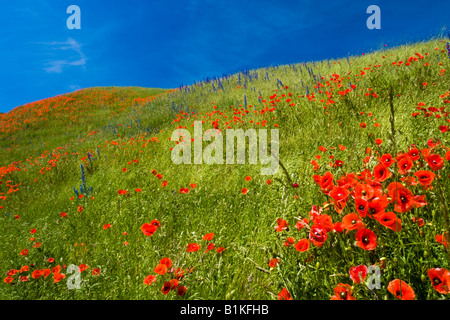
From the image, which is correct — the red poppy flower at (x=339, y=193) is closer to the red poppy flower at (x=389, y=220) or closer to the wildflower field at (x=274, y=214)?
the wildflower field at (x=274, y=214)

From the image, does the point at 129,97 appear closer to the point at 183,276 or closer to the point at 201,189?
the point at 201,189

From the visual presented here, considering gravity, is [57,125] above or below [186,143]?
above

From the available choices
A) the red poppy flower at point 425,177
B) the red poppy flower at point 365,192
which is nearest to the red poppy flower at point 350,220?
the red poppy flower at point 365,192

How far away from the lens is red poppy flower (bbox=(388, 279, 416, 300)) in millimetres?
872

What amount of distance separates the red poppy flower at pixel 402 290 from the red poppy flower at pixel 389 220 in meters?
0.21

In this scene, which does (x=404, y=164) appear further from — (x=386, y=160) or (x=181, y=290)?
(x=181, y=290)

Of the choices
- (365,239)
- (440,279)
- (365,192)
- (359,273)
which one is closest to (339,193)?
(365,192)

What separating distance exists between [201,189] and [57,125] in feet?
53.7

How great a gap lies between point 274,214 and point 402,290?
131 centimetres

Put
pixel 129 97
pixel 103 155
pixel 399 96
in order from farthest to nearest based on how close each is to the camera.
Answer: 1. pixel 129 97
2. pixel 103 155
3. pixel 399 96

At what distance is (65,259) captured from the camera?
230cm

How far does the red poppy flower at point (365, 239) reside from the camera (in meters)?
1.02
